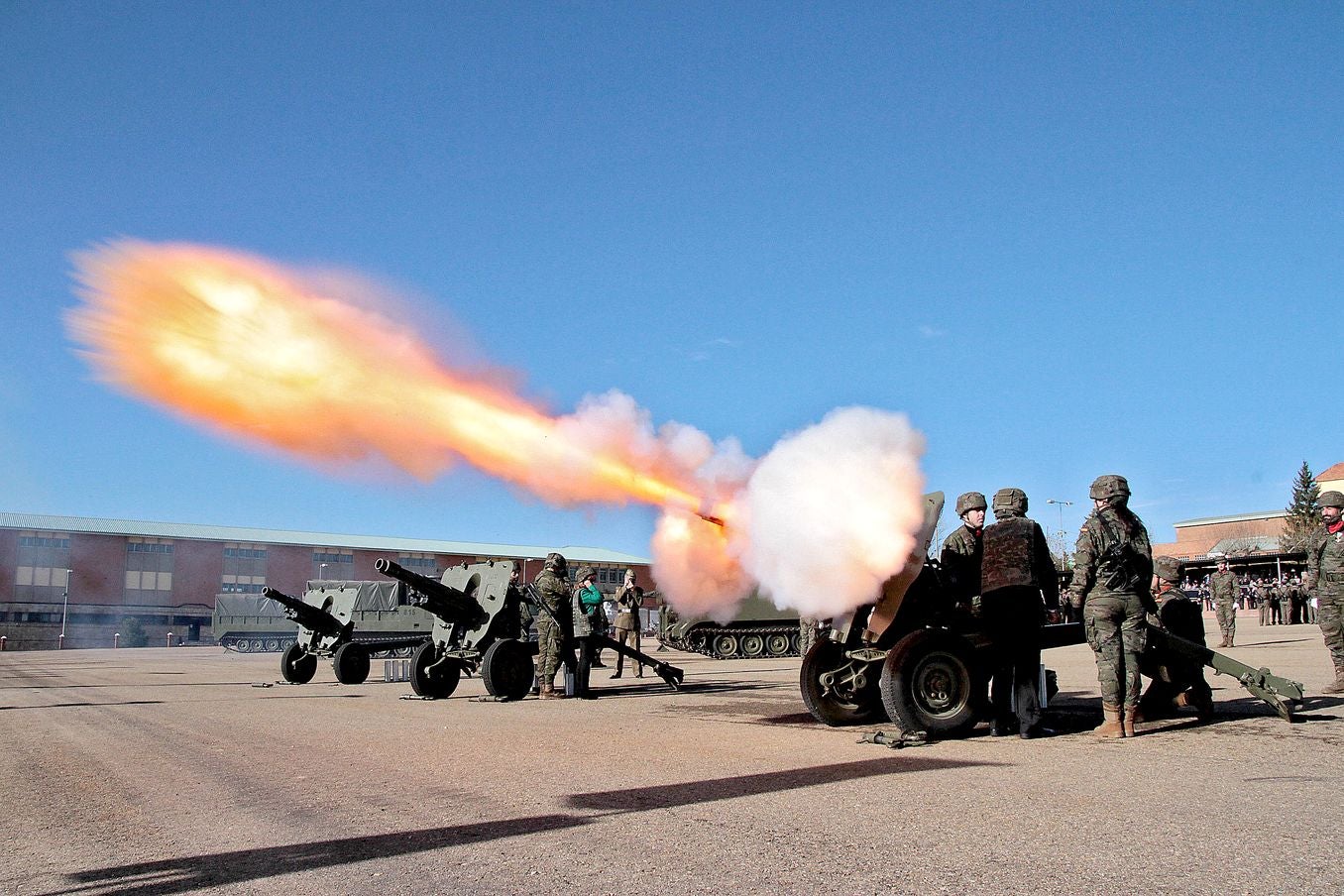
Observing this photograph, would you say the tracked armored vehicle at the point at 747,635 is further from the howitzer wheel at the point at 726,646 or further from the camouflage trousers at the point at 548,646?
the camouflage trousers at the point at 548,646

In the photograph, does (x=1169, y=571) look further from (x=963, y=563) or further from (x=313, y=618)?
(x=313, y=618)

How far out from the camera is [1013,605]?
9.66 metres

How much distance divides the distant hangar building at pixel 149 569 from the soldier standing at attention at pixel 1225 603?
34.3 meters

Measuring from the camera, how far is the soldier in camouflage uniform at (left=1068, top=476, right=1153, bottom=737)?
920cm

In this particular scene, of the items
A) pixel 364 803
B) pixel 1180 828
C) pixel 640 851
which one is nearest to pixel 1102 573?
pixel 1180 828

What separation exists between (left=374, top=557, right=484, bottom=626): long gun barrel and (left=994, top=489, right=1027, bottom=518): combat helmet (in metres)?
9.12

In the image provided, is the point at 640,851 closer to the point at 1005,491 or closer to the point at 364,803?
the point at 364,803

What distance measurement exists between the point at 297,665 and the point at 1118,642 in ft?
53.5

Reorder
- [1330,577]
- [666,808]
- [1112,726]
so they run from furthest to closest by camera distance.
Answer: [1330,577], [1112,726], [666,808]

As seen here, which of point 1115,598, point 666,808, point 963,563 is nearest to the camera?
point 666,808

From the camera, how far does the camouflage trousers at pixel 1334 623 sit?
40.0 ft

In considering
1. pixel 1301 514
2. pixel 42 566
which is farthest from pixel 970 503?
pixel 1301 514

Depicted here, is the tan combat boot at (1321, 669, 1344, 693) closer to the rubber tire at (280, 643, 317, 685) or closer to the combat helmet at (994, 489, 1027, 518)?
the combat helmet at (994, 489, 1027, 518)

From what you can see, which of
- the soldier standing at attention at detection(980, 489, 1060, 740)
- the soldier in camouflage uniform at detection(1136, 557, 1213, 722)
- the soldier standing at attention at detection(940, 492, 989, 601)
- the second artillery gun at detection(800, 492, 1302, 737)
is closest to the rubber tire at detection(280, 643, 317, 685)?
the second artillery gun at detection(800, 492, 1302, 737)
